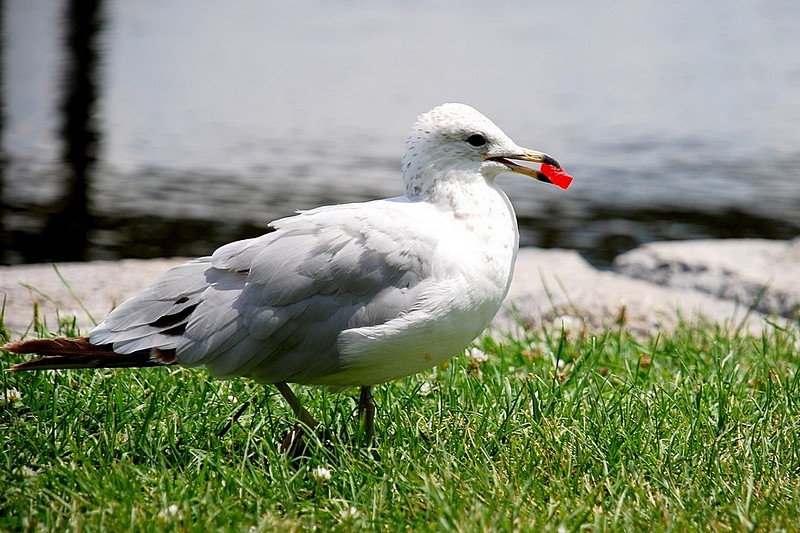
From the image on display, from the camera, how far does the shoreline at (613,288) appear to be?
5.91 meters

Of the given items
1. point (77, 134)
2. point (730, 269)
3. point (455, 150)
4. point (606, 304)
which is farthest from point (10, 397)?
point (77, 134)

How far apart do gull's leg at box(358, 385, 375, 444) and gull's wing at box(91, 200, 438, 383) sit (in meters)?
0.28

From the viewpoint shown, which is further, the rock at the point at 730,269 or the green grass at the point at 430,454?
the rock at the point at 730,269

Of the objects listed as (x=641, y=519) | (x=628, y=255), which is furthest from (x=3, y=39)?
(x=641, y=519)

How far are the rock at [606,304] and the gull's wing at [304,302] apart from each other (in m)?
2.10

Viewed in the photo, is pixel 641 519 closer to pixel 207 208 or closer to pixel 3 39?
pixel 207 208

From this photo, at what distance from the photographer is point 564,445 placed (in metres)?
3.83

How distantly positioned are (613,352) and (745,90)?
12.7m

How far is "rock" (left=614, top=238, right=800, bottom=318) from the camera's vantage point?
22.1 feet

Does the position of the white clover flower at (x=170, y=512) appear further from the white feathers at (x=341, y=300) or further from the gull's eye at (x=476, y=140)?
the gull's eye at (x=476, y=140)

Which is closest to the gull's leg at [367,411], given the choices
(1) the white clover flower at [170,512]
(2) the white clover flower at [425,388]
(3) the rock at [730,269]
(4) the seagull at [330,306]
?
(4) the seagull at [330,306]

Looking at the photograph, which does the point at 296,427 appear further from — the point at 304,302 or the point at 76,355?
the point at 76,355

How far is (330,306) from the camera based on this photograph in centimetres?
376

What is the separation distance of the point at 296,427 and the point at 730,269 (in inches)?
168
